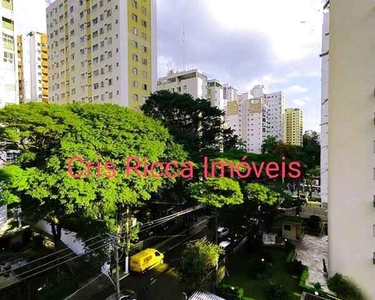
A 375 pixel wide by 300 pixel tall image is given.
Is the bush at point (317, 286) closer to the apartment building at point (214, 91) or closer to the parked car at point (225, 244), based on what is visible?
the parked car at point (225, 244)

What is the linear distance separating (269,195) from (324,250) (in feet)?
24.5

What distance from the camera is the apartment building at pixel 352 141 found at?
1109cm

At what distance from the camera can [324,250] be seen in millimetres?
18047

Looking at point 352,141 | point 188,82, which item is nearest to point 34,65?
point 188,82

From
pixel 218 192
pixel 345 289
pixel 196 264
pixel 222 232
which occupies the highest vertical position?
pixel 218 192

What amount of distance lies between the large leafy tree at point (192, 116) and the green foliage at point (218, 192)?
870 centimetres

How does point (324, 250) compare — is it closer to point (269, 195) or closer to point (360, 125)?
point (269, 195)

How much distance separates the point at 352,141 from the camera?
11.7 metres

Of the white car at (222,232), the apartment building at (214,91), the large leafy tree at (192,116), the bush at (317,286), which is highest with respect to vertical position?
the apartment building at (214,91)

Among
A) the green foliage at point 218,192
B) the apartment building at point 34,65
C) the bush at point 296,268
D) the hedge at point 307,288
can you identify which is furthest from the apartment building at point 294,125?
the green foliage at point 218,192

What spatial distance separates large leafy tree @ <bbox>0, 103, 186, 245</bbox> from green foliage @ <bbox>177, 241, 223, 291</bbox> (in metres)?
3.92

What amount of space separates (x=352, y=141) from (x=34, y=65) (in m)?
47.7

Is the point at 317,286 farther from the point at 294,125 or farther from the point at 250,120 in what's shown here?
the point at 294,125

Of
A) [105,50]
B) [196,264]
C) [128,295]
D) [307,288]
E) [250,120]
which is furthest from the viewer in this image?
[250,120]
